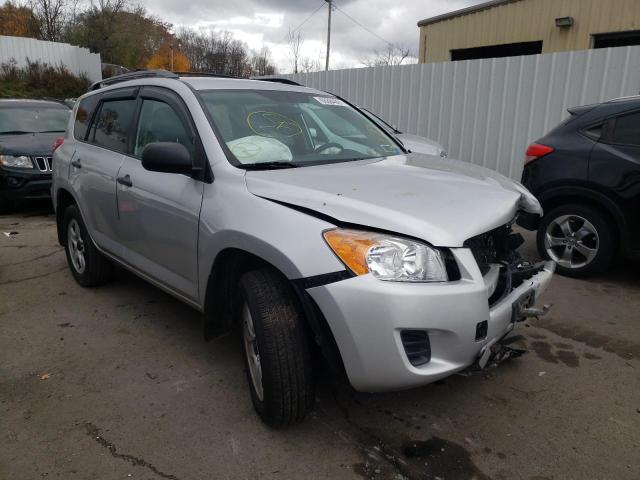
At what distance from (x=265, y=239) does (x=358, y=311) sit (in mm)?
558

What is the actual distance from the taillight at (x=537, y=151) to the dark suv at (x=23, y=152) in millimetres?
6605

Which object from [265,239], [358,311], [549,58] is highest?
[549,58]

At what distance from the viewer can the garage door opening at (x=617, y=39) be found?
11.3 m

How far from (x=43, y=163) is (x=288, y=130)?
6004 mm

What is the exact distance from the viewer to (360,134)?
3746 mm

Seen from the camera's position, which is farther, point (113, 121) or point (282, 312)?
point (113, 121)

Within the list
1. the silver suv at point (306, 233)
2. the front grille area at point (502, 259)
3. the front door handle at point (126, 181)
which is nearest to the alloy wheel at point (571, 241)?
the silver suv at point (306, 233)

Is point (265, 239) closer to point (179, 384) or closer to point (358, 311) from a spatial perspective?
point (358, 311)

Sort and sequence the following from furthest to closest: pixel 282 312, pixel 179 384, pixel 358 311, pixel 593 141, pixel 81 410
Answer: pixel 593 141 < pixel 179 384 < pixel 81 410 < pixel 282 312 < pixel 358 311

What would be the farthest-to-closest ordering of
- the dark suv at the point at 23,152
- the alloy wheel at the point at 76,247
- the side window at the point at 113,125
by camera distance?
the dark suv at the point at 23,152
the alloy wheel at the point at 76,247
the side window at the point at 113,125

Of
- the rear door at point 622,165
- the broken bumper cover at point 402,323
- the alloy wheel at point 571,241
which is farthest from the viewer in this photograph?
the alloy wheel at point 571,241

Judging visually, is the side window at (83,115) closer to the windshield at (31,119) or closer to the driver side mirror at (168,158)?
the driver side mirror at (168,158)

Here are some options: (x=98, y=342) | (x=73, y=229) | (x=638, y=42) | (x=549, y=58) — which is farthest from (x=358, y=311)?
(x=638, y=42)

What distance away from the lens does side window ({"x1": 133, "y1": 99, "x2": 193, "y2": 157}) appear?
3.17 meters
